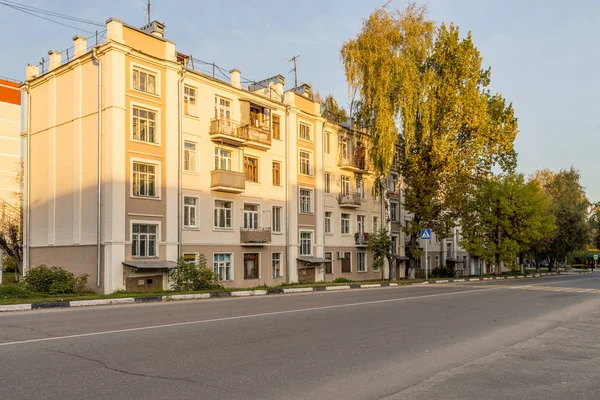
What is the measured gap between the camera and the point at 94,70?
24.8 meters

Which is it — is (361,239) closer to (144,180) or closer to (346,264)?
(346,264)

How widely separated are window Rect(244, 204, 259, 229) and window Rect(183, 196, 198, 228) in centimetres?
392

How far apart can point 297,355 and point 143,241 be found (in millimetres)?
18431

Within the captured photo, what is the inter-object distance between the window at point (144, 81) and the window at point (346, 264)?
19.9m

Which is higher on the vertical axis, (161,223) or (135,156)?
(135,156)

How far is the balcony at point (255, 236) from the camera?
97.4 ft

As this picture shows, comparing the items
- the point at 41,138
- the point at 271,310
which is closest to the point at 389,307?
the point at 271,310

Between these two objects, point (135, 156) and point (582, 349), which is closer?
point (582, 349)

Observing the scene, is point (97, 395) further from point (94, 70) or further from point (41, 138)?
point (41, 138)

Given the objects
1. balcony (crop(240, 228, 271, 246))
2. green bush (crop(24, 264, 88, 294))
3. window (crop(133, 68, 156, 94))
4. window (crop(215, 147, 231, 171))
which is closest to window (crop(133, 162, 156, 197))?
window (crop(133, 68, 156, 94))

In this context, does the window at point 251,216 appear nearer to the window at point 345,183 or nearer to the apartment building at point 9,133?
the window at point 345,183

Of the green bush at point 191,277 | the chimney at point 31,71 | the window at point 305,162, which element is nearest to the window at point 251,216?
the window at point 305,162

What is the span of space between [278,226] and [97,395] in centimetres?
2758

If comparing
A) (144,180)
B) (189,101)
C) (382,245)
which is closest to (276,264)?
(382,245)
